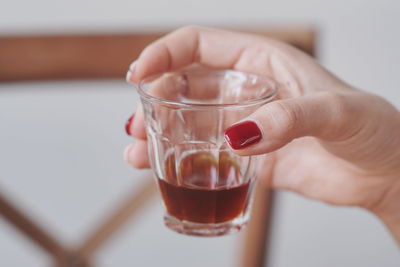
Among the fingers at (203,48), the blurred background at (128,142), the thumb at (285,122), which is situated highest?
the thumb at (285,122)

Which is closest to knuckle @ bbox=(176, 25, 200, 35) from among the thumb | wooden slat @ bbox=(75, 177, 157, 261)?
the thumb

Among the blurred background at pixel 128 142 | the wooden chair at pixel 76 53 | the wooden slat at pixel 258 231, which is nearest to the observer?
the wooden chair at pixel 76 53

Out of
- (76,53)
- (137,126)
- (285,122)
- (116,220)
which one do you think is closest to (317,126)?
(285,122)

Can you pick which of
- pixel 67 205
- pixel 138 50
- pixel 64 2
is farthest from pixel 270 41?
pixel 67 205

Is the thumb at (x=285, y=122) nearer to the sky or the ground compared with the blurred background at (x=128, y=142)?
nearer to the sky

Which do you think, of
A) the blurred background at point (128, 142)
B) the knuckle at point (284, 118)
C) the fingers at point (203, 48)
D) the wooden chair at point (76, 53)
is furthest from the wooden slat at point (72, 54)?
the knuckle at point (284, 118)

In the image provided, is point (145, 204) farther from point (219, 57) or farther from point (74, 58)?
point (219, 57)

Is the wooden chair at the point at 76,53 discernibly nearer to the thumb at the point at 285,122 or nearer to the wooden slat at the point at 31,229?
the wooden slat at the point at 31,229

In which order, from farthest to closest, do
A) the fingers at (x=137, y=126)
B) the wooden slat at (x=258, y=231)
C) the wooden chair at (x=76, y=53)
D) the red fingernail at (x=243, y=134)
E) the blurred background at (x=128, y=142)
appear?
the blurred background at (x=128, y=142), the wooden slat at (x=258, y=231), the wooden chair at (x=76, y=53), the fingers at (x=137, y=126), the red fingernail at (x=243, y=134)

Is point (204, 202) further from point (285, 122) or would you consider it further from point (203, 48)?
point (203, 48)
